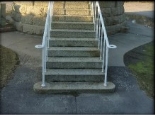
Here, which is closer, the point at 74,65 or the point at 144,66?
the point at 74,65

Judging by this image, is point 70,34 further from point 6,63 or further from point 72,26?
point 6,63

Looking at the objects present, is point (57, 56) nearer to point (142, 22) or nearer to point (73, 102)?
point (73, 102)

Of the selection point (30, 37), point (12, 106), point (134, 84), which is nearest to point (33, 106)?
point (12, 106)

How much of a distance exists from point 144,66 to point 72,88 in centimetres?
263

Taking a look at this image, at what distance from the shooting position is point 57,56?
6570mm

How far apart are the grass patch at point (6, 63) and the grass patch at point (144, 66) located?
3.13 metres

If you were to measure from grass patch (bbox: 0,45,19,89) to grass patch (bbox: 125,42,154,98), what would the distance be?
123 inches

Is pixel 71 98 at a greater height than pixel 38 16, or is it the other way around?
pixel 38 16

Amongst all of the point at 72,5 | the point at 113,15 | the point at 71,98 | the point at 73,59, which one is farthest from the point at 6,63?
the point at 113,15

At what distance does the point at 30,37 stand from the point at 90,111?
584cm

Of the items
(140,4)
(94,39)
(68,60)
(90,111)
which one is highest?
(140,4)

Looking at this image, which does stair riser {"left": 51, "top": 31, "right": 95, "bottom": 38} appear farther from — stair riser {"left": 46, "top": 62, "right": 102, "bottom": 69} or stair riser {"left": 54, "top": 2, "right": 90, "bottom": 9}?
stair riser {"left": 54, "top": 2, "right": 90, "bottom": 9}

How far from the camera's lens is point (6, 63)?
7016mm

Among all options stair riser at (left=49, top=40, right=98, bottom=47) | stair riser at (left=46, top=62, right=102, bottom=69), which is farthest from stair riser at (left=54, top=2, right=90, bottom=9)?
stair riser at (left=46, top=62, right=102, bottom=69)
